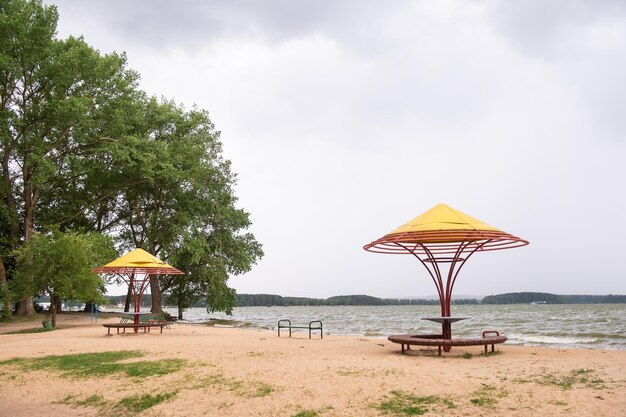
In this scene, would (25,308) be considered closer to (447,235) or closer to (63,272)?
(63,272)

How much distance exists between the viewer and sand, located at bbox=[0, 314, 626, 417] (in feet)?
23.3

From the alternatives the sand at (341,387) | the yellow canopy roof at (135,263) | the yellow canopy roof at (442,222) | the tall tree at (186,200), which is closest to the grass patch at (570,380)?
the sand at (341,387)

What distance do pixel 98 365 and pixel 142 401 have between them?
4100 millimetres

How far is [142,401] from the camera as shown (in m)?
8.07

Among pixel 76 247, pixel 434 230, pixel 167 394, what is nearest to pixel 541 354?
pixel 434 230

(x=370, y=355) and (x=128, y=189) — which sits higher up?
(x=128, y=189)

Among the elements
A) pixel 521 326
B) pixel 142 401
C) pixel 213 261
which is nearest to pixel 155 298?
pixel 213 261

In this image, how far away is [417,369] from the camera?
10078 mm

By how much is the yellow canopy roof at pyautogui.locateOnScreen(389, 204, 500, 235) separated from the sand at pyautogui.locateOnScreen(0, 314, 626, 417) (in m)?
3.04

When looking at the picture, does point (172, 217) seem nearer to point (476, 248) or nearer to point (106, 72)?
point (106, 72)

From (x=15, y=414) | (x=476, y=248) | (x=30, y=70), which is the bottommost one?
(x=15, y=414)

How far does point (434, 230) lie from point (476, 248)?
2.22 m

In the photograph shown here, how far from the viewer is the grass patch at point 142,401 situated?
780cm

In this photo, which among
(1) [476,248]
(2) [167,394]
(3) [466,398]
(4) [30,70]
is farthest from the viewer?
(4) [30,70]
